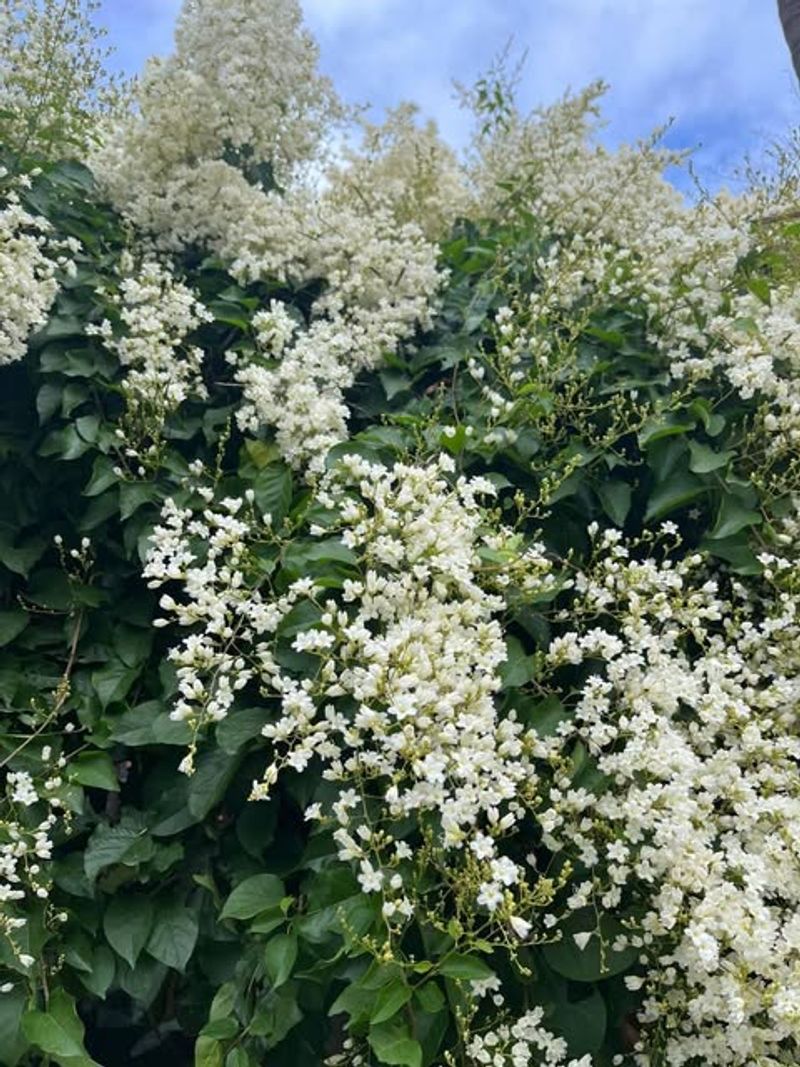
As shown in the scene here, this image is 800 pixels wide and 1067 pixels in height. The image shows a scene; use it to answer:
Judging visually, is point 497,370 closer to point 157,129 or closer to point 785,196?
point 785,196

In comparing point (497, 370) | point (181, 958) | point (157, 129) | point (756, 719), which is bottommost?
point (181, 958)

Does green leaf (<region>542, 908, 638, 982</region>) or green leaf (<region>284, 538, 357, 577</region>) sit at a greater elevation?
green leaf (<region>284, 538, 357, 577</region>)

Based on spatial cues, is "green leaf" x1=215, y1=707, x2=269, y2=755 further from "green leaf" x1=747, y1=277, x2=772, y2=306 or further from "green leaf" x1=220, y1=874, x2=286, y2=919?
"green leaf" x1=747, y1=277, x2=772, y2=306

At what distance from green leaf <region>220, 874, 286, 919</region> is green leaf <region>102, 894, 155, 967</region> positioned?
234 millimetres

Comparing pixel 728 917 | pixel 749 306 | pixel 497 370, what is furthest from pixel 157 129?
pixel 728 917

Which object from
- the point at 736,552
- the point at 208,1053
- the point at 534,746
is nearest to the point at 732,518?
the point at 736,552

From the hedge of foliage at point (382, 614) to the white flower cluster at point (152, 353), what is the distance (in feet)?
0.05

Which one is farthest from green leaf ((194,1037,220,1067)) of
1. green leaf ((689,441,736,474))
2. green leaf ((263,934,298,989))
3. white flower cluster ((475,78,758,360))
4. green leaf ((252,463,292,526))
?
white flower cluster ((475,78,758,360))

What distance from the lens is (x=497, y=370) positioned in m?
2.19

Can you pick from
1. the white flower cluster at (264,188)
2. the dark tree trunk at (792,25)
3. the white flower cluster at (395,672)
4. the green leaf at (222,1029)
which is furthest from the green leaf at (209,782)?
the dark tree trunk at (792,25)

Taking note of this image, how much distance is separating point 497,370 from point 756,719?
1.02m

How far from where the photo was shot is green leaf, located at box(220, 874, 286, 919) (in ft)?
4.93

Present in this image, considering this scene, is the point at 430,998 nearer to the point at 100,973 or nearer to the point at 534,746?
the point at 534,746

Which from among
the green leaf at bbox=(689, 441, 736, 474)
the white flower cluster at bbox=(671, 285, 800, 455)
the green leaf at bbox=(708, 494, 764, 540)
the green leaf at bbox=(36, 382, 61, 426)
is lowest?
the green leaf at bbox=(36, 382, 61, 426)
